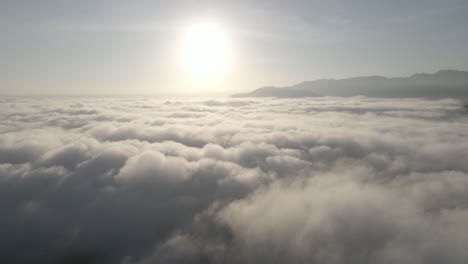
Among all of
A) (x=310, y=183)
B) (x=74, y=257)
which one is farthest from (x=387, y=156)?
(x=74, y=257)

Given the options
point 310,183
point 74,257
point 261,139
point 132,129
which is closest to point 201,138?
point 261,139

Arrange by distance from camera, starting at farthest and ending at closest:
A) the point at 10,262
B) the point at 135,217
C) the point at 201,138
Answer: the point at 201,138, the point at 135,217, the point at 10,262

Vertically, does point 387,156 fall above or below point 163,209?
above

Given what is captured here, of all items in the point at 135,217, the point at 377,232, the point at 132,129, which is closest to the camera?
the point at 377,232

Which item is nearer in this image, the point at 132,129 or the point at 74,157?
the point at 74,157

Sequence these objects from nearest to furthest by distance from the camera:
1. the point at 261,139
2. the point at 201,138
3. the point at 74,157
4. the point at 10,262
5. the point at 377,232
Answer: the point at 377,232
the point at 10,262
the point at 74,157
the point at 261,139
the point at 201,138

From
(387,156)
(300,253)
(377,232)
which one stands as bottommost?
(300,253)

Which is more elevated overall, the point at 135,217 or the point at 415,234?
the point at 415,234

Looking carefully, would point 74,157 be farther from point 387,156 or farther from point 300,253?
point 387,156

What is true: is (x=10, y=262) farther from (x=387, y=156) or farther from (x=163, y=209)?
(x=387, y=156)
